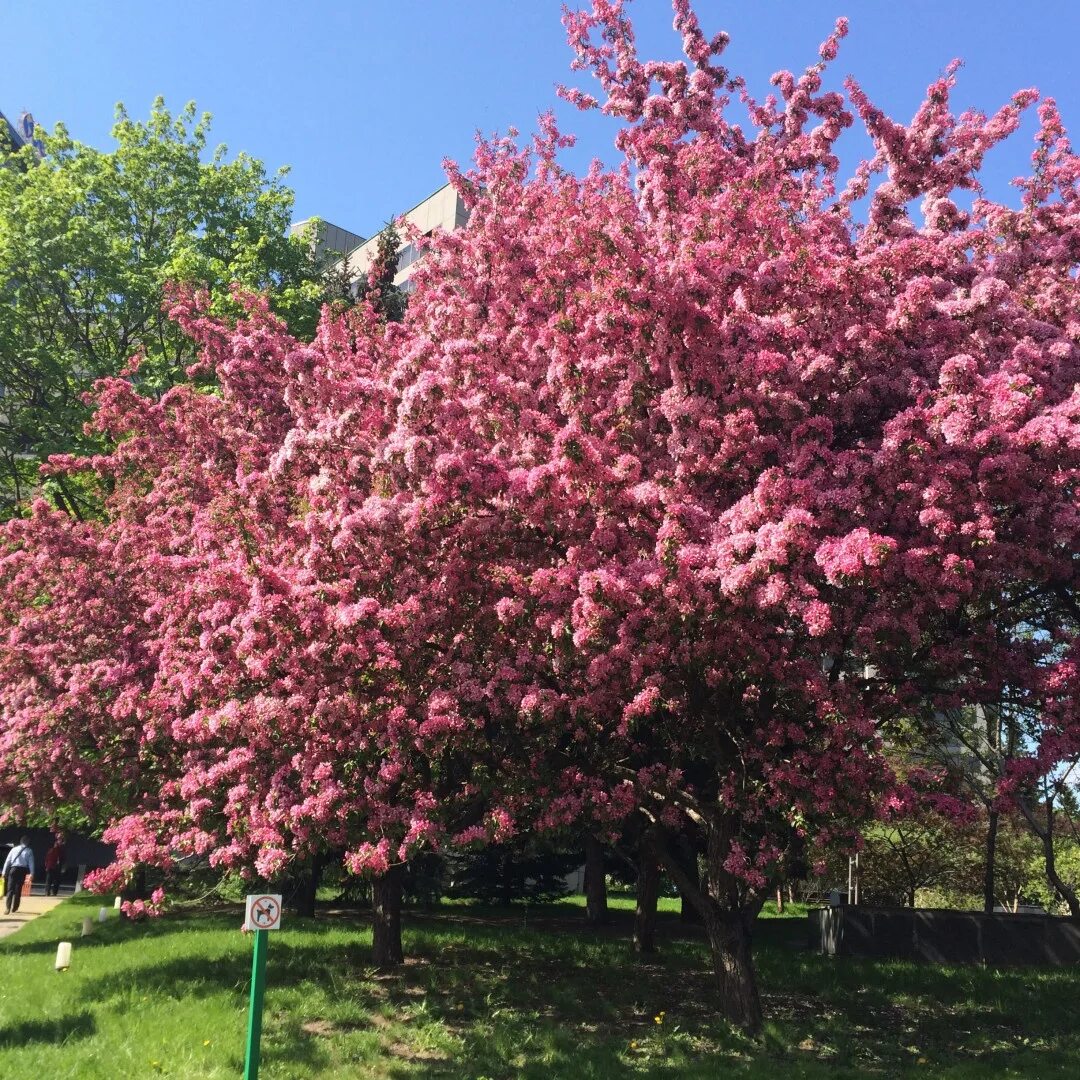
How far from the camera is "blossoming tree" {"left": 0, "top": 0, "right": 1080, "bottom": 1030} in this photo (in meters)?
7.89

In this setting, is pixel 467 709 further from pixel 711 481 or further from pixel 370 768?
pixel 711 481

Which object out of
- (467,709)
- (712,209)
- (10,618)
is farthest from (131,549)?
(712,209)

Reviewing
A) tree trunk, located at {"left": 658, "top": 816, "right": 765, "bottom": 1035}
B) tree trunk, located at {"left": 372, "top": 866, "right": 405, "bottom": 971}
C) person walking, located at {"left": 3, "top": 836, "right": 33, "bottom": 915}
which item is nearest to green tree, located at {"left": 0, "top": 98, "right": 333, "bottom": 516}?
person walking, located at {"left": 3, "top": 836, "right": 33, "bottom": 915}

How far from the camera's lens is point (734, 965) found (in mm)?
10086

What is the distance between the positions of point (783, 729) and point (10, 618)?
37.9 ft

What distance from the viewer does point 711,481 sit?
28.4ft

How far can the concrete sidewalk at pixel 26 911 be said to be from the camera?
1730cm

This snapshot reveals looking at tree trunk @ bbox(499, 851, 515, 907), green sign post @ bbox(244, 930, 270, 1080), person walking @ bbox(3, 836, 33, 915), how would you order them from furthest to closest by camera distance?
tree trunk @ bbox(499, 851, 515, 907), person walking @ bbox(3, 836, 33, 915), green sign post @ bbox(244, 930, 270, 1080)

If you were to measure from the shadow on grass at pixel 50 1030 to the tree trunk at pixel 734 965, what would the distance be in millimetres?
6398

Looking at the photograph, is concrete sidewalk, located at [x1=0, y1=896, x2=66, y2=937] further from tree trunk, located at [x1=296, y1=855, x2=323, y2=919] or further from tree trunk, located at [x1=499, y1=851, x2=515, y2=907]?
tree trunk, located at [x1=499, y1=851, x2=515, y2=907]

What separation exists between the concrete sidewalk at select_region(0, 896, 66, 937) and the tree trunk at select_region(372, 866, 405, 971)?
7.66 m

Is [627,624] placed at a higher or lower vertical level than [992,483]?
lower

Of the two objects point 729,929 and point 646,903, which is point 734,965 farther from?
point 646,903

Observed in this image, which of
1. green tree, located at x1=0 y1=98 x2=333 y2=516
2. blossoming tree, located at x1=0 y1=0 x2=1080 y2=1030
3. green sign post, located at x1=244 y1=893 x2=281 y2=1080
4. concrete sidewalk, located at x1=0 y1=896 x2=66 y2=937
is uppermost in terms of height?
green tree, located at x1=0 y1=98 x2=333 y2=516
